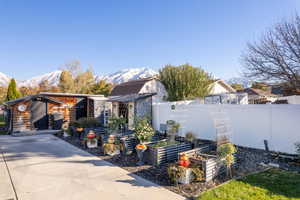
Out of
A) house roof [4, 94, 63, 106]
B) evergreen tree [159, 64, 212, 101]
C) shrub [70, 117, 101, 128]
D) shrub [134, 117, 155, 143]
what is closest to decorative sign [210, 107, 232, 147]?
shrub [134, 117, 155, 143]

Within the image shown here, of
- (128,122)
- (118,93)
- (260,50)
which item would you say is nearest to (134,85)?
(118,93)

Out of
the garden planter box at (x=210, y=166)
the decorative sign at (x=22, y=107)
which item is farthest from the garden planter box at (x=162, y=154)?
the decorative sign at (x=22, y=107)

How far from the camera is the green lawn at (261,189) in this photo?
322 cm

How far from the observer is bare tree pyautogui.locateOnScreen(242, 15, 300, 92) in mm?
7492

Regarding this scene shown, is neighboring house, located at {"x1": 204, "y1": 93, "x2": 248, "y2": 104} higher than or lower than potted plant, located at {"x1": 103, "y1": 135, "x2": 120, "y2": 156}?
higher

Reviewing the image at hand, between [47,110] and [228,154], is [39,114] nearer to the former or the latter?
[47,110]

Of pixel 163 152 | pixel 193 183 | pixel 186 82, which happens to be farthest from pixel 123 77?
pixel 193 183

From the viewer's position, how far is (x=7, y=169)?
16.4ft

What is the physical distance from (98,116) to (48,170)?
27.7 ft

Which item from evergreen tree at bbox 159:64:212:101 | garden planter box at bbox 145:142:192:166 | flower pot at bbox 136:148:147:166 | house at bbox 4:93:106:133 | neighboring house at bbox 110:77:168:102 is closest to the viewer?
garden planter box at bbox 145:142:192:166

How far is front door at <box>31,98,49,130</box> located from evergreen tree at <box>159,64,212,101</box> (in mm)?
9708

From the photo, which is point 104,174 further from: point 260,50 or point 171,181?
point 260,50

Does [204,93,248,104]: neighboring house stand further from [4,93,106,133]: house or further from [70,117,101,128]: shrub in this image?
[70,117,101,128]: shrub

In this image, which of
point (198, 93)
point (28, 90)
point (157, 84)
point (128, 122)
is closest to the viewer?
point (128, 122)
